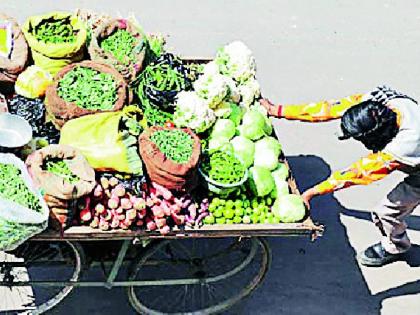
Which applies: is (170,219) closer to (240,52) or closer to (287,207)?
(287,207)

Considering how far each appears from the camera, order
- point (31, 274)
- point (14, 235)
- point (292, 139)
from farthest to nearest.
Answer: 1. point (292, 139)
2. point (31, 274)
3. point (14, 235)

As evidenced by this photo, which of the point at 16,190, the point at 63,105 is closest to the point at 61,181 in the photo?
the point at 16,190

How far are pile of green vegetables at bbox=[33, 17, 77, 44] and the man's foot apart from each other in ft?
8.05

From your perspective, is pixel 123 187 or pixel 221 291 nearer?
pixel 123 187

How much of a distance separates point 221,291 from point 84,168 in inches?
59.6

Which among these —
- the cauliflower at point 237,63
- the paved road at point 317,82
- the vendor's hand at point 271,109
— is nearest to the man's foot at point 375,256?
the paved road at point 317,82

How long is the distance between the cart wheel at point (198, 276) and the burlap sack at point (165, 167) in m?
0.67

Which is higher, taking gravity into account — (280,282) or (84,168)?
(84,168)

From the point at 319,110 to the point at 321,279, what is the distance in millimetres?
1190

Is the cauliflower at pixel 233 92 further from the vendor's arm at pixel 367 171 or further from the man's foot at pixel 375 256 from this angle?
the man's foot at pixel 375 256

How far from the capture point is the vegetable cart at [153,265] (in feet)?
14.5

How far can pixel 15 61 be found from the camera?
4.85 meters

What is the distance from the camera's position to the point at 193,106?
183 inches

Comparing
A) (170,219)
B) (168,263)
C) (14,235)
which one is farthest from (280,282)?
(14,235)
